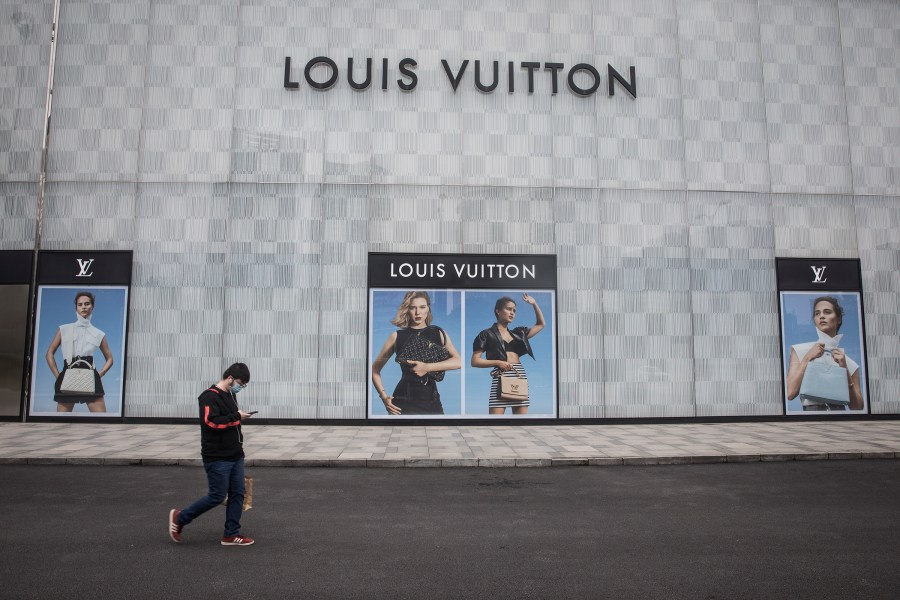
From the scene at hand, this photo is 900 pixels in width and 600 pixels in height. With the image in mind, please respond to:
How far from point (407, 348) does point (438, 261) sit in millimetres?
2380

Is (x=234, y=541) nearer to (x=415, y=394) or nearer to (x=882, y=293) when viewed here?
(x=415, y=394)

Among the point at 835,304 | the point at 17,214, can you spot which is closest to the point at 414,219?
the point at 17,214

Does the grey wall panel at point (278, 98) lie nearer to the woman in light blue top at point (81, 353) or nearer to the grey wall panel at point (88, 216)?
the grey wall panel at point (88, 216)

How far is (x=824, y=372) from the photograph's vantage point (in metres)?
13.9

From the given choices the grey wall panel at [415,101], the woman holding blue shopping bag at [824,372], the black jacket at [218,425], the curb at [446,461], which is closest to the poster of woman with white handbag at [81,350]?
the curb at [446,461]

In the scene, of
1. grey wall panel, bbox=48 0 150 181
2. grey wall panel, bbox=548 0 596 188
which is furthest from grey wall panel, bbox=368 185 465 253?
grey wall panel, bbox=48 0 150 181

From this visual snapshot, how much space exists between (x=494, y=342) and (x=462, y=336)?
33.1 inches

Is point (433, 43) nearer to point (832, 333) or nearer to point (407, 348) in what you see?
point (407, 348)

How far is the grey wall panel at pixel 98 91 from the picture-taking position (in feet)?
44.8

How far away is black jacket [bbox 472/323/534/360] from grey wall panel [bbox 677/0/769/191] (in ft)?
20.3

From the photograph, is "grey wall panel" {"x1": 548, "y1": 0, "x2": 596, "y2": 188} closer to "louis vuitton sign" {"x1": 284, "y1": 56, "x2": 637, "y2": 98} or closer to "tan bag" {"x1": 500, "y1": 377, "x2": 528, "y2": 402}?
"louis vuitton sign" {"x1": 284, "y1": 56, "x2": 637, "y2": 98}

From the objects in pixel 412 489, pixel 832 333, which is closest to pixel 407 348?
pixel 412 489

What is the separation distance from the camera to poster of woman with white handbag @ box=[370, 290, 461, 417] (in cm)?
1316

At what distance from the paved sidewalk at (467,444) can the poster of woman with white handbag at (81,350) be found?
1.96 feet
